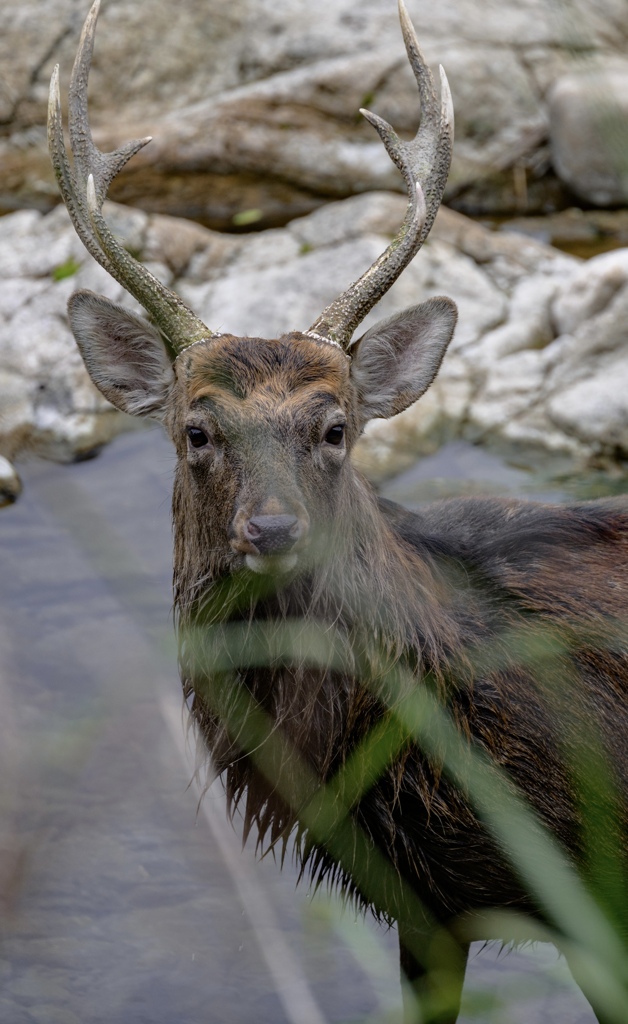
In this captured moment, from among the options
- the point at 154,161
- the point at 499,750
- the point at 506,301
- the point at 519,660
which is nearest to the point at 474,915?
the point at 499,750

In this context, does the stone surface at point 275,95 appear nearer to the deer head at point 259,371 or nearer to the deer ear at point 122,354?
the deer head at point 259,371

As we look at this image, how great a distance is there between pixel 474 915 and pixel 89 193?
2.72m

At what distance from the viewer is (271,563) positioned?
3127mm

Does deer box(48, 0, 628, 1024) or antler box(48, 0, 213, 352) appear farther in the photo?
antler box(48, 0, 213, 352)

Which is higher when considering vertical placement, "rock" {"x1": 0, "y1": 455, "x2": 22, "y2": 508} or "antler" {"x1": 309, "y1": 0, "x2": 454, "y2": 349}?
"antler" {"x1": 309, "y1": 0, "x2": 454, "y2": 349}

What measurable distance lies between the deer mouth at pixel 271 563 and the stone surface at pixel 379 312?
167 inches

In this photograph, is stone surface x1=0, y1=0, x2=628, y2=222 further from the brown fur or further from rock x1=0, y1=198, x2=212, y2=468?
the brown fur

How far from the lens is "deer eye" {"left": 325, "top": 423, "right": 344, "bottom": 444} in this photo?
137 inches

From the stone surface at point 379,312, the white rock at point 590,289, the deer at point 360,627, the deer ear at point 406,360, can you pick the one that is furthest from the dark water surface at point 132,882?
the white rock at point 590,289

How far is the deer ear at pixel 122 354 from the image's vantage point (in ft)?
12.8

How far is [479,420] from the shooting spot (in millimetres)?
7750

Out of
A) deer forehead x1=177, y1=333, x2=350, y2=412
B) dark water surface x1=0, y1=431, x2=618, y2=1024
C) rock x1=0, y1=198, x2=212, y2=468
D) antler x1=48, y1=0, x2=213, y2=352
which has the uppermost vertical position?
antler x1=48, y1=0, x2=213, y2=352

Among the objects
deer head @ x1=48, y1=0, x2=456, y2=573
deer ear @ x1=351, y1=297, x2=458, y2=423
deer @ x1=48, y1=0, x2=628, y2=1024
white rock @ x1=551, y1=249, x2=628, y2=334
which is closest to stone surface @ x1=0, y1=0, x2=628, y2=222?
white rock @ x1=551, y1=249, x2=628, y2=334

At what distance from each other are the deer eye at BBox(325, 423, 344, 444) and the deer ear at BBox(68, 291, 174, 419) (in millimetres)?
741
